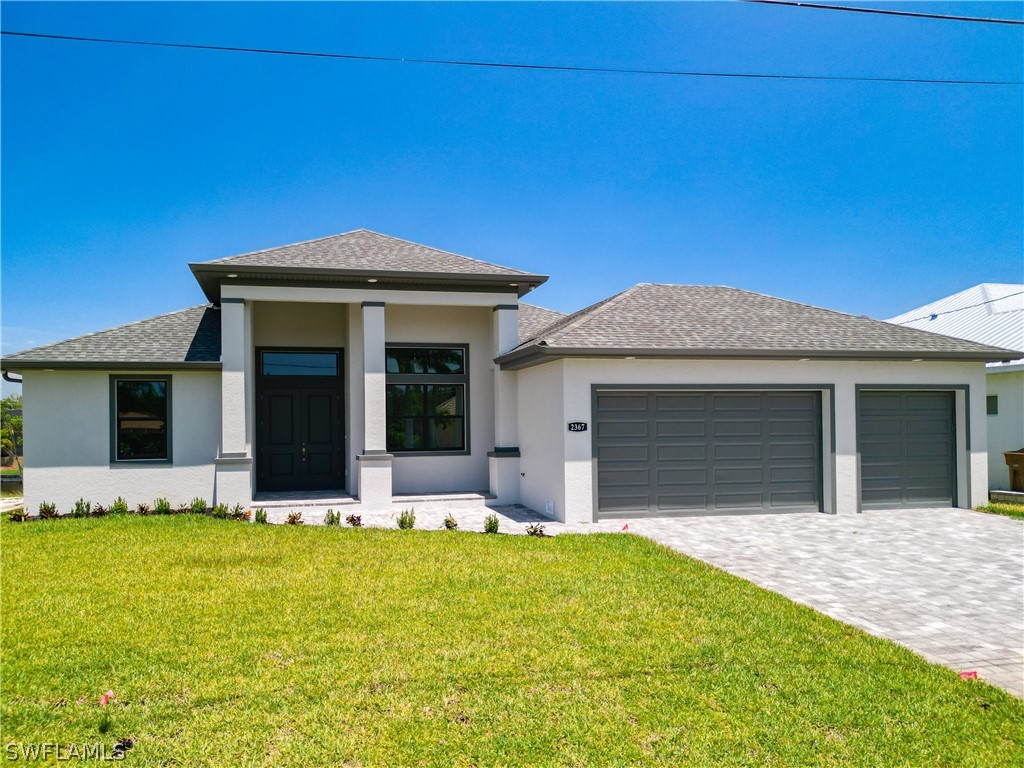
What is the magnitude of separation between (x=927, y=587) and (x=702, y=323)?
6674 mm

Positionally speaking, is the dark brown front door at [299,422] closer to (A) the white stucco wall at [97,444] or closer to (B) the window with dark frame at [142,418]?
(A) the white stucco wall at [97,444]

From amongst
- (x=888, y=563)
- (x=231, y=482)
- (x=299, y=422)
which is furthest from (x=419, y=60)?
(x=299, y=422)

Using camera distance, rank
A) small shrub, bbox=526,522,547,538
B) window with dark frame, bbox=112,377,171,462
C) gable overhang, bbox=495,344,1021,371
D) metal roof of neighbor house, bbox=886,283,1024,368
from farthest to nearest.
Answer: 1. metal roof of neighbor house, bbox=886,283,1024,368
2. window with dark frame, bbox=112,377,171,462
3. gable overhang, bbox=495,344,1021,371
4. small shrub, bbox=526,522,547,538

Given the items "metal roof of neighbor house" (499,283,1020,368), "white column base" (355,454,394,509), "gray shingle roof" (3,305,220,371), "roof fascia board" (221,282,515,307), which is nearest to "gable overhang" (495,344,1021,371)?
"metal roof of neighbor house" (499,283,1020,368)

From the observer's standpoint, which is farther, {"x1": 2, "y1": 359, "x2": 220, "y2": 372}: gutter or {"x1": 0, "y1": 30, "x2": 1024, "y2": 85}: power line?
{"x1": 2, "y1": 359, "x2": 220, "y2": 372}: gutter

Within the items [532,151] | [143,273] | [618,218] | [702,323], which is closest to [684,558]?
[702,323]

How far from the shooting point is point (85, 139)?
495 inches

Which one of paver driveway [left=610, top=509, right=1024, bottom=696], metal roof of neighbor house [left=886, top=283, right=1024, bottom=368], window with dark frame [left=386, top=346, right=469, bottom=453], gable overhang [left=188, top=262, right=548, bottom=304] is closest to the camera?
paver driveway [left=610, top=509, right=1024, bottom=696]

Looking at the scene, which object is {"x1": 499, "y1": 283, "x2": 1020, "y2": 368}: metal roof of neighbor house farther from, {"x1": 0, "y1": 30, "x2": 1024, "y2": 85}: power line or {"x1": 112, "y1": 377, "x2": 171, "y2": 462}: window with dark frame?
{"x1": 112, "y1": 377, "x2": 171, "y2": 462}: window with dark frame

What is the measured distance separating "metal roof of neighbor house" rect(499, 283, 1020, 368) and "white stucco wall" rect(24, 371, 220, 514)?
21.4ft

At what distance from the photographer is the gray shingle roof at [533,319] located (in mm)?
15578

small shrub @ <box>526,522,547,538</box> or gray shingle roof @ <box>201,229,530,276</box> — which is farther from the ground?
gray shingle roof @ <box>201,229,530,276</box>

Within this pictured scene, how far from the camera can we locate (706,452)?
11.7m

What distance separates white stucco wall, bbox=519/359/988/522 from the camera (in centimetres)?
1101
